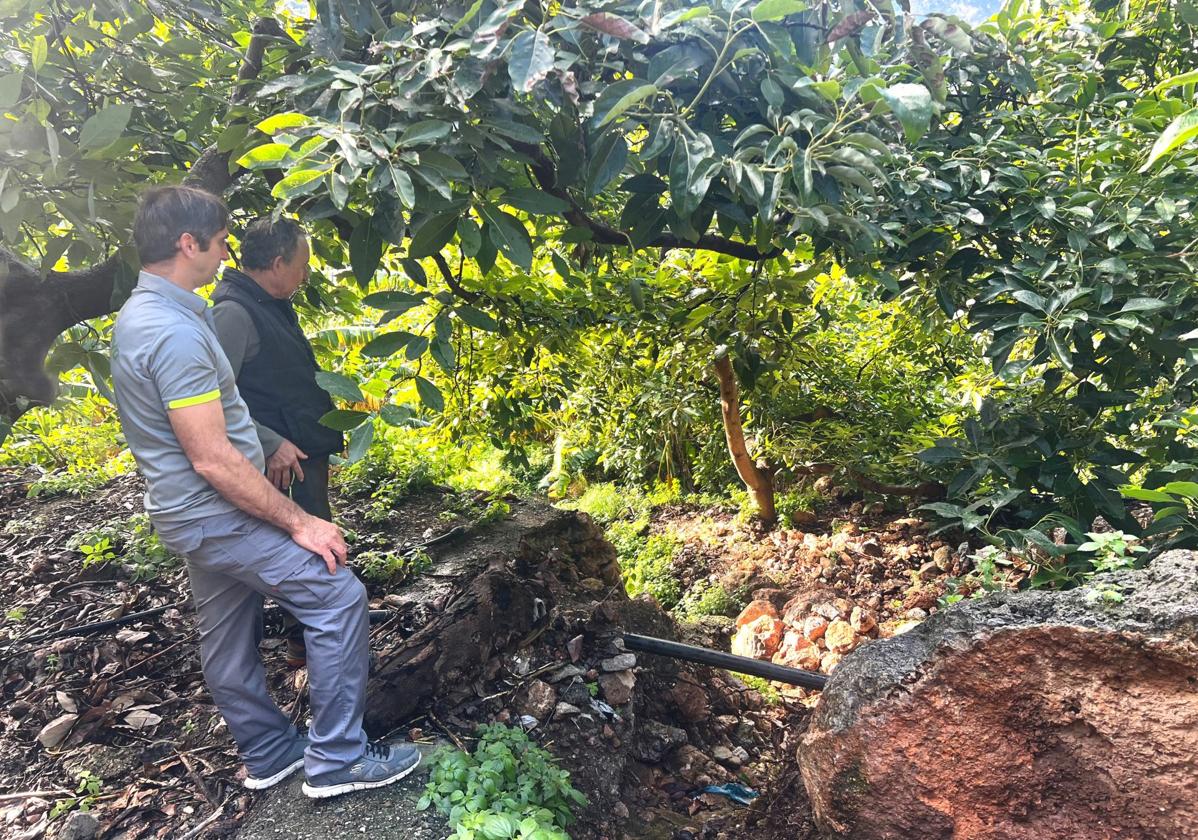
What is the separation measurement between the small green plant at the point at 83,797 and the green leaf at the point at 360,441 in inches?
63.8

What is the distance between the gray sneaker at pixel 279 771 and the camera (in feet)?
7.63

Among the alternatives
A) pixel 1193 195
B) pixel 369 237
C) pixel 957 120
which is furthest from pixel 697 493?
pixel 369 237

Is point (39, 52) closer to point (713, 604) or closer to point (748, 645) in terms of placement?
point (748, 645)

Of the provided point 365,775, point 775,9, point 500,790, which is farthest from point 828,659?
point 775,9

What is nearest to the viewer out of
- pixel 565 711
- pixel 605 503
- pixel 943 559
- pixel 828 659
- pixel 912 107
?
pixel 912 107

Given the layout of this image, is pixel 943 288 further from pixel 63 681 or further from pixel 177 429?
pixel 63 681

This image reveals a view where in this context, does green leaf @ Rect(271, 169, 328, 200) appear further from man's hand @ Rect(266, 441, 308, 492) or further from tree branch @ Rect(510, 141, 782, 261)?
man's hand @ Rect(266, 441, 308, 492)

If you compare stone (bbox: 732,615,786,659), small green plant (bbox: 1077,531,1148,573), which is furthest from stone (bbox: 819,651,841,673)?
small green plant (bbox: 1077,531,1148,573)

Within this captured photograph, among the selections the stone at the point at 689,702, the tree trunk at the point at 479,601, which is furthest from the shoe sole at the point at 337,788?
the stone at the point at 689,702

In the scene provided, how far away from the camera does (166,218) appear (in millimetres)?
2000

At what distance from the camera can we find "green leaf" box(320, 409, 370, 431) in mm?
1951

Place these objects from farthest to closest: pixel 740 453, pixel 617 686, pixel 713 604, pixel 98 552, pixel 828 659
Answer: pixel 740 453
pixel 713 604
pixel 828 659
pixel 98 552
pixel 617 686

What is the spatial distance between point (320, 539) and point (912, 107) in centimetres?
185

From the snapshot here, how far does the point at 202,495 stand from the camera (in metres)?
2.01
